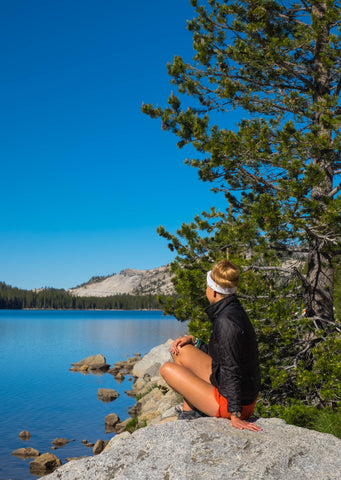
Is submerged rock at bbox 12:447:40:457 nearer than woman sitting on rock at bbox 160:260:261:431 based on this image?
No

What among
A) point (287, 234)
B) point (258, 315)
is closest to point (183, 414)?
point (258, 315)

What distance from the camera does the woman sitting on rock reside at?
432 centimetres

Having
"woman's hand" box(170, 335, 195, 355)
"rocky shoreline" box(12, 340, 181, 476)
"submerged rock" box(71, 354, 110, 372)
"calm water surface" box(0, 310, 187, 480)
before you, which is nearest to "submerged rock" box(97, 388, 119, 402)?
"rocky shoreline" box(12, 340, 181, 476)

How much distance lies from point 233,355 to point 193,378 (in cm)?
68

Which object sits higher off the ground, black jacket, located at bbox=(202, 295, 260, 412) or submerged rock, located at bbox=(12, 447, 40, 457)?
black jacket, located at bbox=(202, 295, 260, 412)

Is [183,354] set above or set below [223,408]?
above

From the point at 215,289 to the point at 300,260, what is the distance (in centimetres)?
479

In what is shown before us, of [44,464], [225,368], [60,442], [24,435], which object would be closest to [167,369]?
[225,368]

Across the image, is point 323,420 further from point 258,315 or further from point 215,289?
point 215,289

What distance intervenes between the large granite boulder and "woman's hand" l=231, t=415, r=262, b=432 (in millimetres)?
46

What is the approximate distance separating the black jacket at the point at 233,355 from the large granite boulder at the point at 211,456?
1.20 ft

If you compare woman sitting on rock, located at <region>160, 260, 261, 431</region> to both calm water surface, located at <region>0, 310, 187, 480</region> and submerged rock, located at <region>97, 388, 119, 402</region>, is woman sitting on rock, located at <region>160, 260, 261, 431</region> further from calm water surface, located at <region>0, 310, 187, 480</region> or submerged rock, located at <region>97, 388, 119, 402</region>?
submerged rock, located at <region>97, 388, 119, 402</region>

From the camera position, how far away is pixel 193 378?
188 inches

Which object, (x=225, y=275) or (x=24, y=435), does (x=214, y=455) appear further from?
(x=24, y=435)
